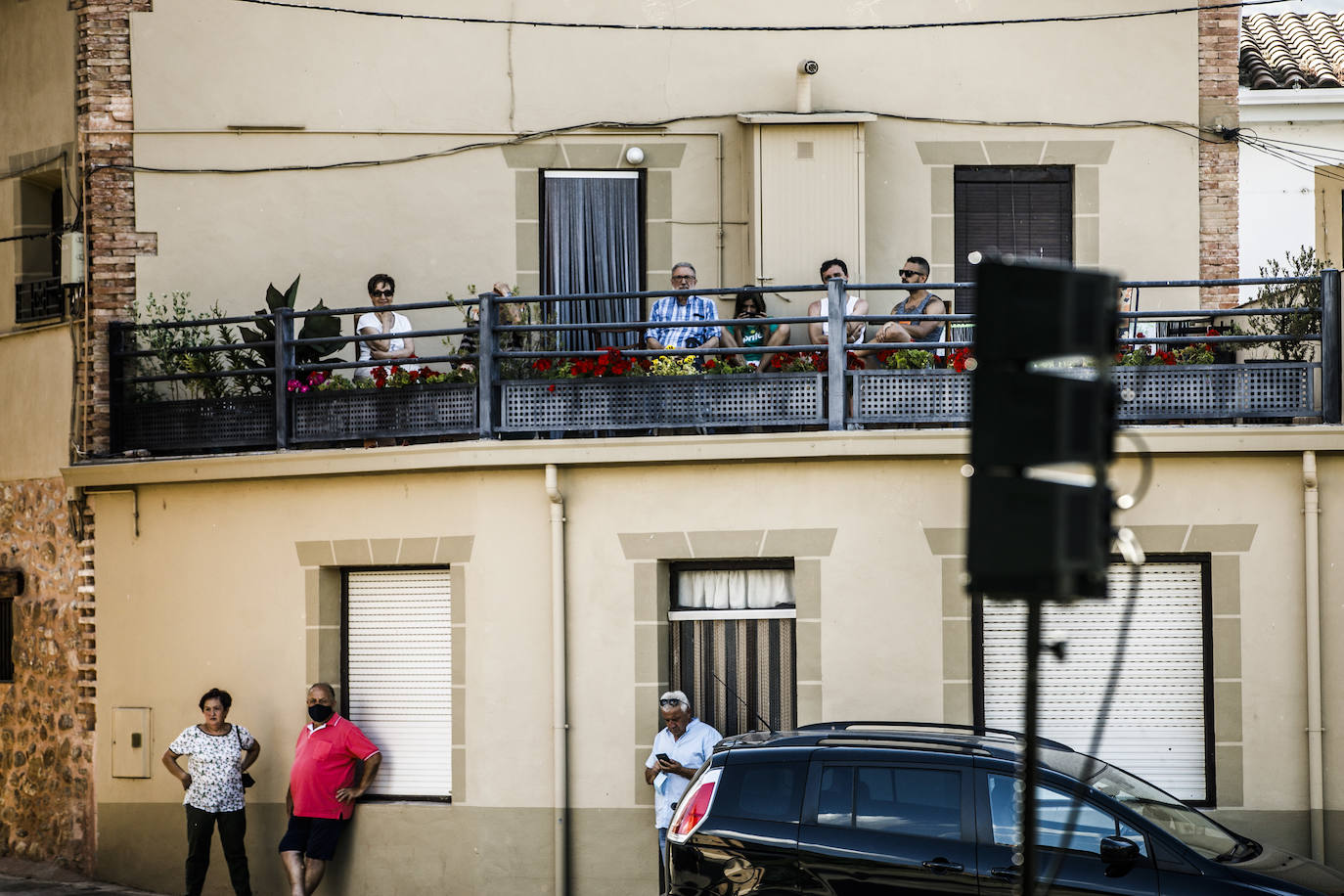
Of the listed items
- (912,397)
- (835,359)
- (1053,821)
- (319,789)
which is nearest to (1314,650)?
(912,397)

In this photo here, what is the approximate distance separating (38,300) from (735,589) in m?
7.36

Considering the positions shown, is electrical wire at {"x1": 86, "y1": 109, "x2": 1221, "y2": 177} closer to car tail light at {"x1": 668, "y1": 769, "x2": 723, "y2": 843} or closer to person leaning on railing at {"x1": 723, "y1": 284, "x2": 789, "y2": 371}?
person leaning on railing at {"x1": 723, "y1": 284, "x2": 789, "y2": 371}

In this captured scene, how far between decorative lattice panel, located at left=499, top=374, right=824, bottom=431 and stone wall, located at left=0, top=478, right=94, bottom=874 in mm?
4498

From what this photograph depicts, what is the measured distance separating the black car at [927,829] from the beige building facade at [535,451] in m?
2.72

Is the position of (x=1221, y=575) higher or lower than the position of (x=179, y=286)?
lower

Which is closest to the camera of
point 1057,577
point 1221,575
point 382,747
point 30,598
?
point 1057,577

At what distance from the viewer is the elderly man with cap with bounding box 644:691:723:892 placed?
461 inches

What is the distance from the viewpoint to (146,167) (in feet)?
47.5

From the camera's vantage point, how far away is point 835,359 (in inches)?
480

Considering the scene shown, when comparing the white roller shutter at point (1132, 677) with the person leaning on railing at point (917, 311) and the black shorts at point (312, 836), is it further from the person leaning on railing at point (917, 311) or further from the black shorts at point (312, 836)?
the black shorts at point (312, 836)

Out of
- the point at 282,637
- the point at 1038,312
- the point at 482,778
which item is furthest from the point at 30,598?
the point at 1038,312

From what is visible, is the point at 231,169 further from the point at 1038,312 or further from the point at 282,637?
the point at 1038,312

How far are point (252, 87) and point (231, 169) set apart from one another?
787 millimetres

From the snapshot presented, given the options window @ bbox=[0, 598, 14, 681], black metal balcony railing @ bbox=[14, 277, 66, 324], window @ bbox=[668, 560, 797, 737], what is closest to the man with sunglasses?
window @ bbox=[668, 560, 797, 737]
